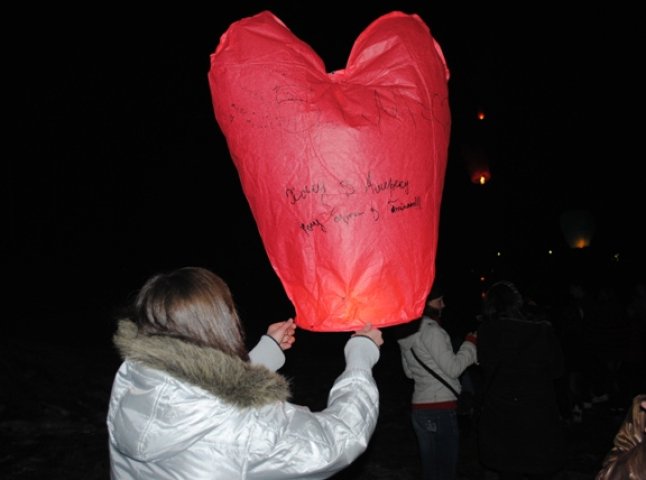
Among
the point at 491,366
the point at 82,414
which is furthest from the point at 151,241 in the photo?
the point at 491,366

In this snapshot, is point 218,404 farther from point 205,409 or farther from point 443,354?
point 443,354

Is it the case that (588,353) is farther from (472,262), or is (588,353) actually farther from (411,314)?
(472,262)

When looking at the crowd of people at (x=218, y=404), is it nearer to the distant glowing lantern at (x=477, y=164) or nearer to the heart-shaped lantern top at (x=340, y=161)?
the heart-shaped lantern top at (x=340, y=161)

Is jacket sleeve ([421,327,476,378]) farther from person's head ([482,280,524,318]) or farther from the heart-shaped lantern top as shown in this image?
the heart-shaped lantern top

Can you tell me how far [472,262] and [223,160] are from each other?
1122 cm

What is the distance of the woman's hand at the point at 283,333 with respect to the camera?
195 centimetres

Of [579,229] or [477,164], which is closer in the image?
[579,229]

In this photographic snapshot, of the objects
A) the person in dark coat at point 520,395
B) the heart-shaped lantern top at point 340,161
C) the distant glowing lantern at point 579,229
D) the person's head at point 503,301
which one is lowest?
the distant glowing lantern at point 579,229

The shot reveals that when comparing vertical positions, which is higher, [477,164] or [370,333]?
[370,333]

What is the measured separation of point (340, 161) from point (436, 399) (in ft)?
7.06

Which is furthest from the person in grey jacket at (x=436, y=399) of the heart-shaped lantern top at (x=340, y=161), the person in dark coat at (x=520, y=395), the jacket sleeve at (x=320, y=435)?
the jacket sleeve at (x=320, y=435)

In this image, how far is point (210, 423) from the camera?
121 centimetres

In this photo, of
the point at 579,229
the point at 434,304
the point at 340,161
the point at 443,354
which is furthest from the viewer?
the point at 579,229

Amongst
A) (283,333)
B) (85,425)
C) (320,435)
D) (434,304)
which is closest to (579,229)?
(434,304)
